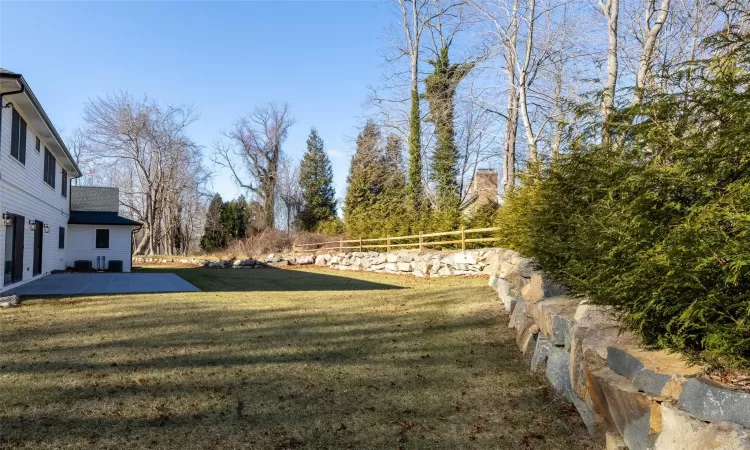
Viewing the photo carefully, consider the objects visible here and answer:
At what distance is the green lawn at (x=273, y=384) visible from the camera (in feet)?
10.8

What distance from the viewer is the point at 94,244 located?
18.9 metres

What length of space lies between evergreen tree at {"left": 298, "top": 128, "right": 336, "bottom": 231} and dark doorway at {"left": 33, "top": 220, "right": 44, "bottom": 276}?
23349 mm

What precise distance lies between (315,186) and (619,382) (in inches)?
1428

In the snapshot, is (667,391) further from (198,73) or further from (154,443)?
(198,73)

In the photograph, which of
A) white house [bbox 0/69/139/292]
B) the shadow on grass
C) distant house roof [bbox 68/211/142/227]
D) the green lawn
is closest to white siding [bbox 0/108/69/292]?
white house [bbox 0/69/139/292]

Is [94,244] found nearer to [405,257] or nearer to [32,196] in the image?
[32,196]

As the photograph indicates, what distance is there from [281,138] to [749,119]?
3951 cm

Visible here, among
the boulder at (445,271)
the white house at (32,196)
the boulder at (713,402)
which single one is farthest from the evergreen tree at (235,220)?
the boulder at (713,402)

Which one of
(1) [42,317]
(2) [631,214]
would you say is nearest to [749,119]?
(2) [631,214]

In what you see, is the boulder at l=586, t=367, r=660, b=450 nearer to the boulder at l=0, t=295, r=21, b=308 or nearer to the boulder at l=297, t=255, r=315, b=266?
the boulder at l=0, t=295, r=21, b=308

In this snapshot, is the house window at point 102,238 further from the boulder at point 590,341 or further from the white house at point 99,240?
the boulder at point 590,341

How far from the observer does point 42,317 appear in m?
7.04

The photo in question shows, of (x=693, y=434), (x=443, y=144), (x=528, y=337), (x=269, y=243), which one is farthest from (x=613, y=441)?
(x=269, y=243)

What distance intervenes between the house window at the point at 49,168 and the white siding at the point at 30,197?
247 mm
